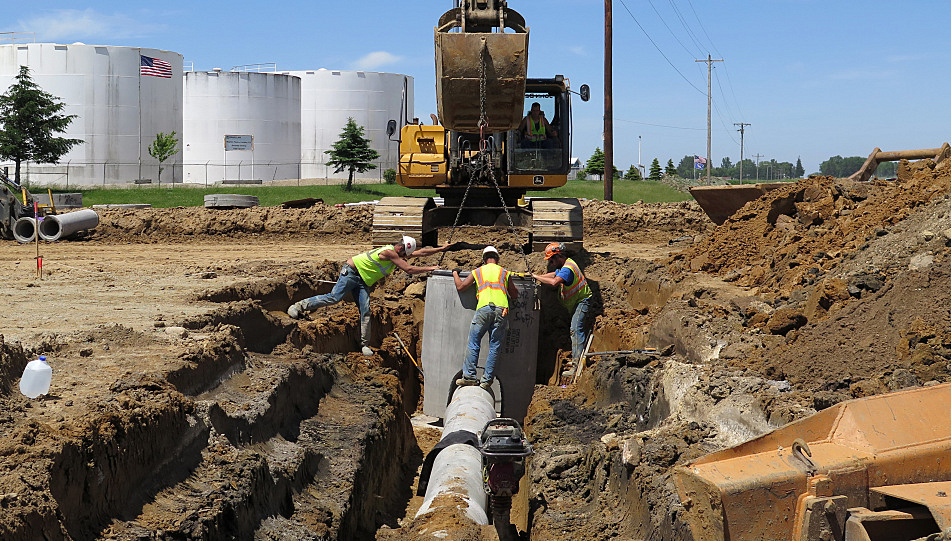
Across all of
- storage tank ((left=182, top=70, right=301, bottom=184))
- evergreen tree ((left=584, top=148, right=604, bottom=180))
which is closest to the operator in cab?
storage tank ((left=182, top=70, right=301, bottom=184))

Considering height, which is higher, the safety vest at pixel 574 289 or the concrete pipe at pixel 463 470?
the safety vest at pixel 574 289

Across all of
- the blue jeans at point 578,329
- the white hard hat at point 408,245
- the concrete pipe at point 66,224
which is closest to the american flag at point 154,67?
the concrete pipe at point 66,224

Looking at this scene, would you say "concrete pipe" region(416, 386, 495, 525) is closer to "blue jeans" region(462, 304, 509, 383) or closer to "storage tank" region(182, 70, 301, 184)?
"blue jeans" region(462, 304, 509, 383)

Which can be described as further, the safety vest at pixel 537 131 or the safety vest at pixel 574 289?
the safety vest at pixel 537 131

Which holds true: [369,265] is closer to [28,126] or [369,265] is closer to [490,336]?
[490,336]

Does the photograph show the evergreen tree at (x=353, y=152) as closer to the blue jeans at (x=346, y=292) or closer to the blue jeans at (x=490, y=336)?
the blue jeans at (x=346, y=292)

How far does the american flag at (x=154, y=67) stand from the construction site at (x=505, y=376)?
36134mm

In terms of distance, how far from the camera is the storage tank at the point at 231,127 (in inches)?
2168

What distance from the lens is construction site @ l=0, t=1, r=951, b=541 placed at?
17.1ft

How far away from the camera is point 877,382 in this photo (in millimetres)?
6965

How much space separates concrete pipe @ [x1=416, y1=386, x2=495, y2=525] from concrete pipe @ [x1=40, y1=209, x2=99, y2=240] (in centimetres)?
1503

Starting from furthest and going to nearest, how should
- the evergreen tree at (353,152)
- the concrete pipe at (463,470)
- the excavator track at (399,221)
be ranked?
the evergreen tree at (353,152), the excavator track at (399,221), the concrete pipe at (463,470)

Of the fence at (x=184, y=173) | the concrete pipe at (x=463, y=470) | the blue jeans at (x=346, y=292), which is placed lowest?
the concrete pipe at (x=463, y=470)

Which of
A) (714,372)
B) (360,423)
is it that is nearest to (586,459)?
(714,372)
